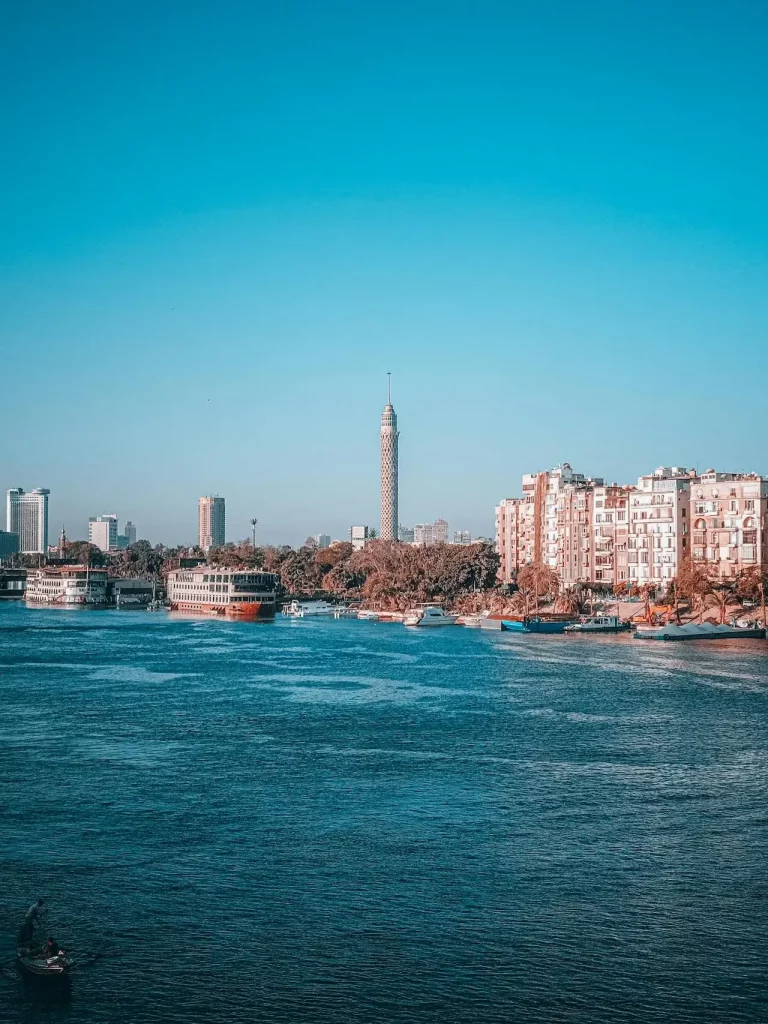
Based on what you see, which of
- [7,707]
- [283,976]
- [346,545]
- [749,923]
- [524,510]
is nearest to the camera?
[283,976]

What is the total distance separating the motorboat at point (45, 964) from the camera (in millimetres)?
11992

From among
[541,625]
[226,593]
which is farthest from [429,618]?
[226,593]

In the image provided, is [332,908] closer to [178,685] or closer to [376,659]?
[178,685]

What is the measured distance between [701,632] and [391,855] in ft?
131

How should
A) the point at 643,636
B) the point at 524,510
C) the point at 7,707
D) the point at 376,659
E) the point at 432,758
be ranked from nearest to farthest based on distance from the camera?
the point at 432,758
the point at 7,707
the point at 376,659
the point at 643,636
the point at 524,510

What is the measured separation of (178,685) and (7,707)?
691 cm

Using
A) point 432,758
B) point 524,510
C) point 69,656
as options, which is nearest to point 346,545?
point 524,510

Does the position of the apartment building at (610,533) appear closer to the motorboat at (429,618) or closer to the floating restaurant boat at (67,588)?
the motorboat at (429,618)

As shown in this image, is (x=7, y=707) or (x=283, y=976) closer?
(x=283, y=976)

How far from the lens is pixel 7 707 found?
96.4 feet

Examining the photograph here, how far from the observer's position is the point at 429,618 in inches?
2697

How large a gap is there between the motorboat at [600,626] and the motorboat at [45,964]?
1921 inches

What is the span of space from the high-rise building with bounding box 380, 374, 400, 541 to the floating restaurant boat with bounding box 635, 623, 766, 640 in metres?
98.4

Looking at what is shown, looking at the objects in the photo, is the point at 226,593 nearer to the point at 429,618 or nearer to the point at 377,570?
the point at 377,570
